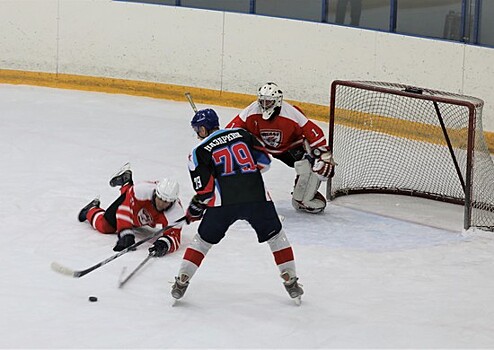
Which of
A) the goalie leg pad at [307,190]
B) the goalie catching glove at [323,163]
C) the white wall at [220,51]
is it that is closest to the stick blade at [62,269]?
the goalie catching glove at [323,163]

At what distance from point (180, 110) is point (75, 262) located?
3.38m

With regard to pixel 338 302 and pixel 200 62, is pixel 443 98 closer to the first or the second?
pixel 338 302

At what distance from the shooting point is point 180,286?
4.60 meters

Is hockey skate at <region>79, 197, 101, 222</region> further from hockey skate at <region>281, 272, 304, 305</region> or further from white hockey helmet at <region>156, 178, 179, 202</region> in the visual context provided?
hockey skate at <region>281, 272, 304, 305</region>

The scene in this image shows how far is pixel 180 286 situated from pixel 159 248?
2.07 ft

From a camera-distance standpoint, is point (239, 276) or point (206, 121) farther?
point (239, 276)

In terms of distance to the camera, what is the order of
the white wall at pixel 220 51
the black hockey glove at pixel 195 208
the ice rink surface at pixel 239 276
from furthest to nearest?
1. the white wall at pixel 220 51
2. the black hockey glove at pixel 195 208
3. the ice rink surface at pixel 239 276

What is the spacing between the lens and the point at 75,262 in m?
5.17

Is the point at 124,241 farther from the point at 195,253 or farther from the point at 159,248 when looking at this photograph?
the point at 195,253

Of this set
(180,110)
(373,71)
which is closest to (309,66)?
(373,71)

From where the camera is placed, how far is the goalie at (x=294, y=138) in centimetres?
577

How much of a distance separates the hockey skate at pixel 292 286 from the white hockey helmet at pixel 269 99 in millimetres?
1290

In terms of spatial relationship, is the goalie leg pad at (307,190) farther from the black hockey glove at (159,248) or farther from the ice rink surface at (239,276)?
the black hockey glove at (159,248)

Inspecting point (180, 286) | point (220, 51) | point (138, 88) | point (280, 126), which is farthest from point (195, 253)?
point (138, 88)
